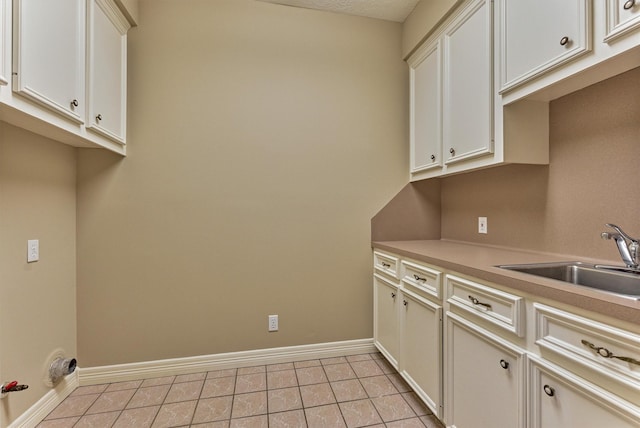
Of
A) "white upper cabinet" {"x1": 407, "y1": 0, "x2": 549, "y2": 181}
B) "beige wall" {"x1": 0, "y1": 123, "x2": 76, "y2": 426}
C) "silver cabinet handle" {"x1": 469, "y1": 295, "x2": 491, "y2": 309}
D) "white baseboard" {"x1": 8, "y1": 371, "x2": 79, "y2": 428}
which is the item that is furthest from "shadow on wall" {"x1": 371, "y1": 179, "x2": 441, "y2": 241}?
"white baseboard" {"x1": 8, "y1": 371, "x2": 79, "y2": 428}

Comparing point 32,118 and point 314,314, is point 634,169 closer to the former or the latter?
point 314,314

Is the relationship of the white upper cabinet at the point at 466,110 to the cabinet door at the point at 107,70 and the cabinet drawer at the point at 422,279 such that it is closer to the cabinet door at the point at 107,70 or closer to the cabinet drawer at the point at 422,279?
the cabinet drawer at the point at 422,279

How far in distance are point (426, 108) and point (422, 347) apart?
5.44 feet

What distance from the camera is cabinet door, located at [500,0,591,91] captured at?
1.12m

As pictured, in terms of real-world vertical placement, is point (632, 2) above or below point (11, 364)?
above

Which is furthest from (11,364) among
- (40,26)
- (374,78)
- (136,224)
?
(374,78)

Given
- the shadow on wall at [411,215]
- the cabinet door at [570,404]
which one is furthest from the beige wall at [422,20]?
the cabinet door at [570,404]

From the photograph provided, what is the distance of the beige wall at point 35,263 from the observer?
1.45 meters

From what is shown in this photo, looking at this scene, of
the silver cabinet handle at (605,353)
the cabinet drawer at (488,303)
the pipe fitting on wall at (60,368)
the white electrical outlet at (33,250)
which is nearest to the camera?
the silver cabinet handle at (605,353)

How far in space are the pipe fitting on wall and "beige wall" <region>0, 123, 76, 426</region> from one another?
0.18ft

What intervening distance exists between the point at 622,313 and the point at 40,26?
2.28 m

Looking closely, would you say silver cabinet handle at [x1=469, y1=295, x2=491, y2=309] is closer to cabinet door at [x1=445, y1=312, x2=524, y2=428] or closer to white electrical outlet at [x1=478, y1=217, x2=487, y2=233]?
cabinet door at [x1=445, y1=312, x2=524, y2=428]

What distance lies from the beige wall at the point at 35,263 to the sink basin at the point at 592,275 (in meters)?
2.36

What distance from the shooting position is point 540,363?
0.99m
